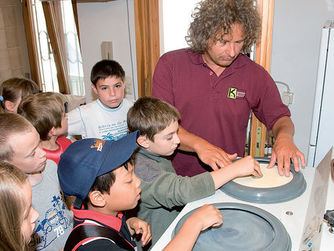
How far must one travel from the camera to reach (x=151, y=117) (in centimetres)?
→ 134

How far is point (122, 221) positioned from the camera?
1.08 meters

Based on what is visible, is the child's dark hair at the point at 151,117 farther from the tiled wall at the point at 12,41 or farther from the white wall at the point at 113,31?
the tiled wall at the point at 12,41

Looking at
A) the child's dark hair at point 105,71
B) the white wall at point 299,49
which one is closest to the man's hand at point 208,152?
the child's dark hair at point 105,71

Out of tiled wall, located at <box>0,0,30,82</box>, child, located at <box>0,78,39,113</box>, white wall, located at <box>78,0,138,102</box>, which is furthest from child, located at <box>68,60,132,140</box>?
tiled wall, located at <box>0,0,30,82</box>

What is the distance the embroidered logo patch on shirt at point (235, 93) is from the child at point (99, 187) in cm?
70

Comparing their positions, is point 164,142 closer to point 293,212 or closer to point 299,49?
point 293,212

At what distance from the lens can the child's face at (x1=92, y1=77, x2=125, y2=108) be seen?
6.93 ft

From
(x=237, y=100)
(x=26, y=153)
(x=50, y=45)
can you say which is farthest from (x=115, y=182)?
(x=50, y=45)

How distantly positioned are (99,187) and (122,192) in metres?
0.08

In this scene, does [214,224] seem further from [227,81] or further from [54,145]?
[54,145]

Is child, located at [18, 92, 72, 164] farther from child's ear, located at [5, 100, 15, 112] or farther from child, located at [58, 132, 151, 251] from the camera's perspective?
child, located at [58, 132, 151, 251]

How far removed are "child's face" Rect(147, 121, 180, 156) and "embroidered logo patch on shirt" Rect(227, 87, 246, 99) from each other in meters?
0.36

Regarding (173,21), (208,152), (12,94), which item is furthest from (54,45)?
(208,152)

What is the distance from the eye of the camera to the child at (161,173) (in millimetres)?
1071
